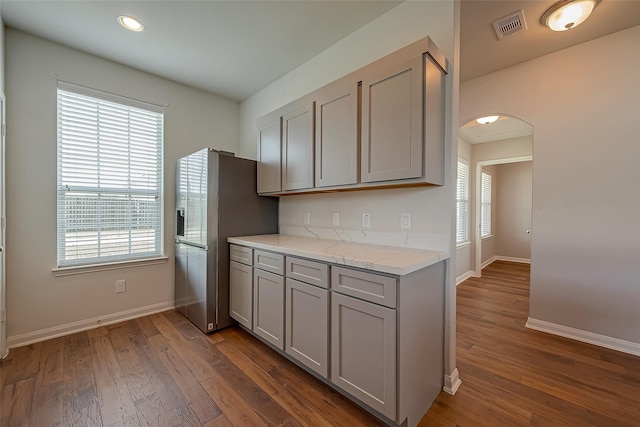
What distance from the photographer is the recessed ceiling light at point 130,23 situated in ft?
6.98

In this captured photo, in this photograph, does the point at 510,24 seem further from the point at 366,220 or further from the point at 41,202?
the point at 41,202

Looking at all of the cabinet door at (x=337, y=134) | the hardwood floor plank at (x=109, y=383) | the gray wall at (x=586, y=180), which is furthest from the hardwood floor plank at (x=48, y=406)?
the gray wall at (x=586, y=180)

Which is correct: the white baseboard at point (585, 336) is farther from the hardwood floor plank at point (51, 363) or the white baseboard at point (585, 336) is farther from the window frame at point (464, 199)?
the hardwood floor plank at point (51, 363)

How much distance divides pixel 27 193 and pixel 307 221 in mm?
2553

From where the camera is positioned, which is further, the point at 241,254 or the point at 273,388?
the point at 241,254

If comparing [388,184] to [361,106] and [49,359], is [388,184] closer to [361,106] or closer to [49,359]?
[361,106]

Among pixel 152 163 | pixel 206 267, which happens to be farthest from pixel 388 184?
pixel 152 163

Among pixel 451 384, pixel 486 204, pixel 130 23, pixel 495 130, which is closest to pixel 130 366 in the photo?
pixel 451 384

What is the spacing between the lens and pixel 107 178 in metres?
2.74

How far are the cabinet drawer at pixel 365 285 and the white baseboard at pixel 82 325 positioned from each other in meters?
2.56

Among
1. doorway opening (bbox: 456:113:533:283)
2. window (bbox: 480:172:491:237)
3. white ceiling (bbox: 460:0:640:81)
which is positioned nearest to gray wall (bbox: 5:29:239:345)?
white ceiling (bbox: 460:0:640:81)

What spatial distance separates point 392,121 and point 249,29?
161 cm

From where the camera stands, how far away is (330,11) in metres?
2.08

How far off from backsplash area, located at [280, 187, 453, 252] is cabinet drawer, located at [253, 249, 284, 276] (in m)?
0.63
